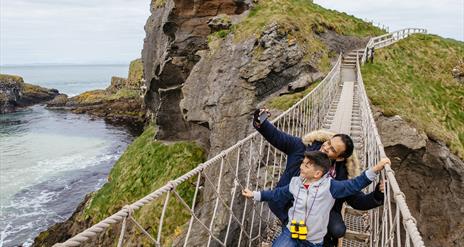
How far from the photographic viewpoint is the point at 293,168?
445 centimetres

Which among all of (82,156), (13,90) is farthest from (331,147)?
(13,90)

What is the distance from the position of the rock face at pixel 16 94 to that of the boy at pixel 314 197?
2809 inches

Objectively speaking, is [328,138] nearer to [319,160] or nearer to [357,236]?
[319,160]

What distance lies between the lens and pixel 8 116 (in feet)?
201

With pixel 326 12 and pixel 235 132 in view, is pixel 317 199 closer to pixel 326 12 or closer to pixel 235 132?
pixel 235 132

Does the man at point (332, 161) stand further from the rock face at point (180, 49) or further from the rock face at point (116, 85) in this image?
the rock face at point (116, 85)

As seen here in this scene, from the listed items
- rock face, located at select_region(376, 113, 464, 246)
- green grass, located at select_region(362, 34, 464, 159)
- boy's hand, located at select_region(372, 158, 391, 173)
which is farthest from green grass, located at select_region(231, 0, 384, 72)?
boy's hand, located at select_region(372, 158, 391, 173)

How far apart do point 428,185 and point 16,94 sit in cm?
7237

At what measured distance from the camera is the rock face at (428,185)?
12338 mm

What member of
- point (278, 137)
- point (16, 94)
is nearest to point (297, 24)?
point (278, 137)

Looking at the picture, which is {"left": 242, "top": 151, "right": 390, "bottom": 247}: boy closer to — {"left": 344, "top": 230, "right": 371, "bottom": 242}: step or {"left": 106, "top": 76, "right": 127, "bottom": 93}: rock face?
{"left": 344, "top": 230, "right": 371, "bottom": 242}: step

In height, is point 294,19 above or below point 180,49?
above

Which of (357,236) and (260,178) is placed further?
(260,178)

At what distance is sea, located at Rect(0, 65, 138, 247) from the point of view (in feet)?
76.5
